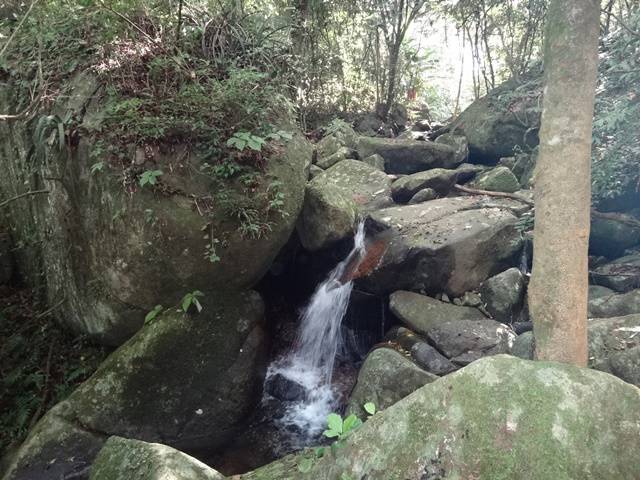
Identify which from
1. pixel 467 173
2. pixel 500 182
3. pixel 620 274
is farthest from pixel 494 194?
pixel 620 274

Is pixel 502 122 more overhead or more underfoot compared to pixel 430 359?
more overhead

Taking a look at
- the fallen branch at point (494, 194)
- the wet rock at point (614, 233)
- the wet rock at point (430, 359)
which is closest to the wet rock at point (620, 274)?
the wet rock at point (614, 233)

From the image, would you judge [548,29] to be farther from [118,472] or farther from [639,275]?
[639,275]

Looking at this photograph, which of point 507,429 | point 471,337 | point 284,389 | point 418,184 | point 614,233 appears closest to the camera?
point 507,429

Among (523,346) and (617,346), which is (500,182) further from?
(617,346)

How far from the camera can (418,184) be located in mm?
8742

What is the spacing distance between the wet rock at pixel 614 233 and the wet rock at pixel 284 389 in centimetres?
534

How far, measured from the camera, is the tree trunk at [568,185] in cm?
282

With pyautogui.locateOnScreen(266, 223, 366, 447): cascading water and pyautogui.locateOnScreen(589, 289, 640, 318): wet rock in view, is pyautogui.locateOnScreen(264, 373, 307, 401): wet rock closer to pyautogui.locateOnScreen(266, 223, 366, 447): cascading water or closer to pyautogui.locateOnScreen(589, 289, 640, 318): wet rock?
Answer: pyautogui.locateOnScreen(266, 223, 366, 447): cascading water

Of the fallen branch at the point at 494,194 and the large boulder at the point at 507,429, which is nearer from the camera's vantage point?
the large boulder at the point at 507,429

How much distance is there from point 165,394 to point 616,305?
5.81 meters

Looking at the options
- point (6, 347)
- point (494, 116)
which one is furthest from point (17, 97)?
point (494, 116)

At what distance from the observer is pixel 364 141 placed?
1059 cm

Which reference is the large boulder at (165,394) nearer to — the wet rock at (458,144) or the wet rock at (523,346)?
the wet rock at (523,346)
